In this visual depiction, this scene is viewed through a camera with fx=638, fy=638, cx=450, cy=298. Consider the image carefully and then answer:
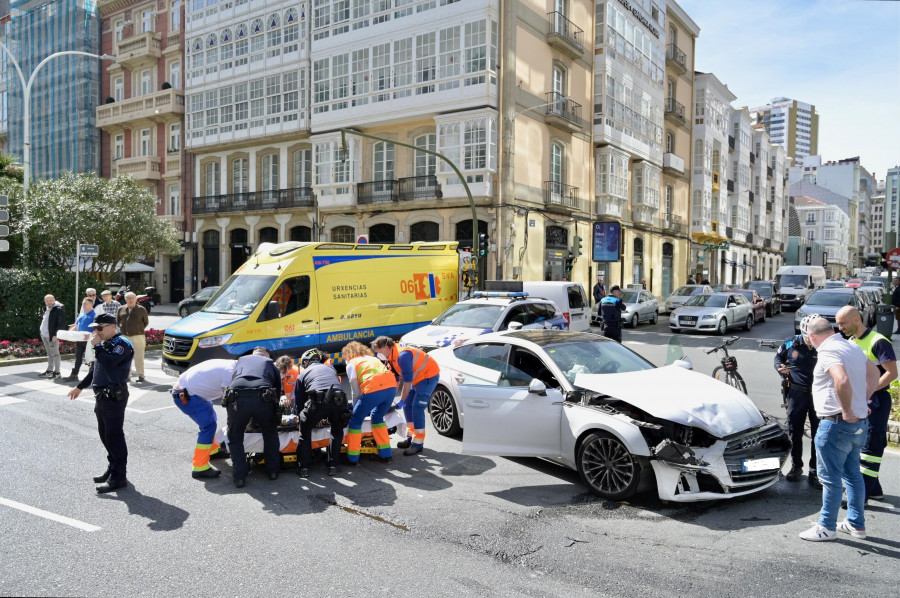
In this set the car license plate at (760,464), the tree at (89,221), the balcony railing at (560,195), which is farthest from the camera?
the balcony railing at (560,195)

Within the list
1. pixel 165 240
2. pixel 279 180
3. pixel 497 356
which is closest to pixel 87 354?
pixel 497 356

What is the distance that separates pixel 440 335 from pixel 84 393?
619 centimetres

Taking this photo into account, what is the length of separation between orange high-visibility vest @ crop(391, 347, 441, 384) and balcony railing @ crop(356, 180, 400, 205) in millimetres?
22527

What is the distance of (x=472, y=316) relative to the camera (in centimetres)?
1198

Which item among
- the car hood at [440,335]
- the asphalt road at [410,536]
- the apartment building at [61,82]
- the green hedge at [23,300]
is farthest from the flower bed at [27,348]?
the apartment building at [61,82]

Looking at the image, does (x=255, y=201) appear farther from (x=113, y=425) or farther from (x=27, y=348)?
(x=113, y=425)

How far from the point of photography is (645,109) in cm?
3781

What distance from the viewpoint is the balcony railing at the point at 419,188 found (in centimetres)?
2819

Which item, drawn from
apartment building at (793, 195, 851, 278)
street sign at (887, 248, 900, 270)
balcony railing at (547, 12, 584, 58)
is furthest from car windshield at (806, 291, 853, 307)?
apartment building at (793, 195, 851, 278)

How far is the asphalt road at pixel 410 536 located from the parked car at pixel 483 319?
3.94 metres

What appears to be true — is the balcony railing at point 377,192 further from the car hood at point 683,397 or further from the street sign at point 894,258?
the car hood at point 683,397

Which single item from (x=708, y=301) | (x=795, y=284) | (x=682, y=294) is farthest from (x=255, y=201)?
(x=795, y=284)

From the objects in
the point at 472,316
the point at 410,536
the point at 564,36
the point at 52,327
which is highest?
the point at 564,36

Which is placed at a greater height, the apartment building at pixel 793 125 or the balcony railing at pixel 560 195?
the apartment building at pixel 793 125
